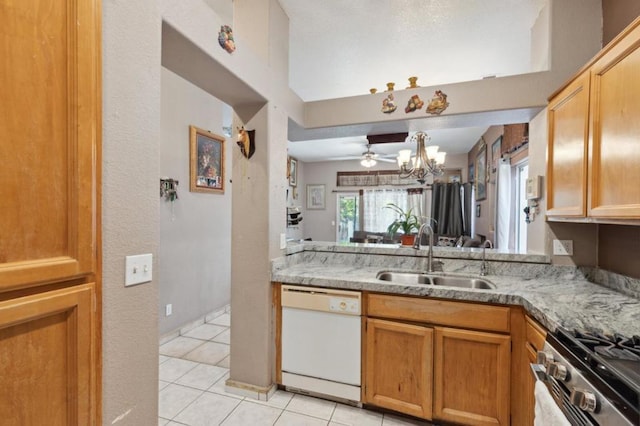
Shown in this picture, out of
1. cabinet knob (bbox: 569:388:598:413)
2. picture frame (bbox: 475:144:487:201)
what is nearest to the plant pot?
cabinet knob (bbox: 569:388:598:413)

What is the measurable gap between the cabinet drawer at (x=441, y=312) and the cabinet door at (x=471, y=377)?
0.05 metres

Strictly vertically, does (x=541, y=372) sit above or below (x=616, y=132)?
below

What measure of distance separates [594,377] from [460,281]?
1.22 metres

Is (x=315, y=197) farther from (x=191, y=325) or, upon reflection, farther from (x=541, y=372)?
(x=541, y=372)

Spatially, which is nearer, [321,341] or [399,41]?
[321,341]

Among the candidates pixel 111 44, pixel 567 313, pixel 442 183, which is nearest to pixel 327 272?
pixel 567 313

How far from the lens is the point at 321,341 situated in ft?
6.41

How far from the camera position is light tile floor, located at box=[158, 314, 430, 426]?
5.91 feet

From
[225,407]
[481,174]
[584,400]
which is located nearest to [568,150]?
[584,400]

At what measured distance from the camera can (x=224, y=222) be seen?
377 centimetres

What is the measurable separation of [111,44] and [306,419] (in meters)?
2.18

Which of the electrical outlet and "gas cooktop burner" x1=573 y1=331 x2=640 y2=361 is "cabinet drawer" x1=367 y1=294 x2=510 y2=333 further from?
the electrical outlet

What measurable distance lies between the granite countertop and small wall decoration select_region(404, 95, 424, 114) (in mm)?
1124

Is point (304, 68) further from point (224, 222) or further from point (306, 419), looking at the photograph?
point (306, 419)
